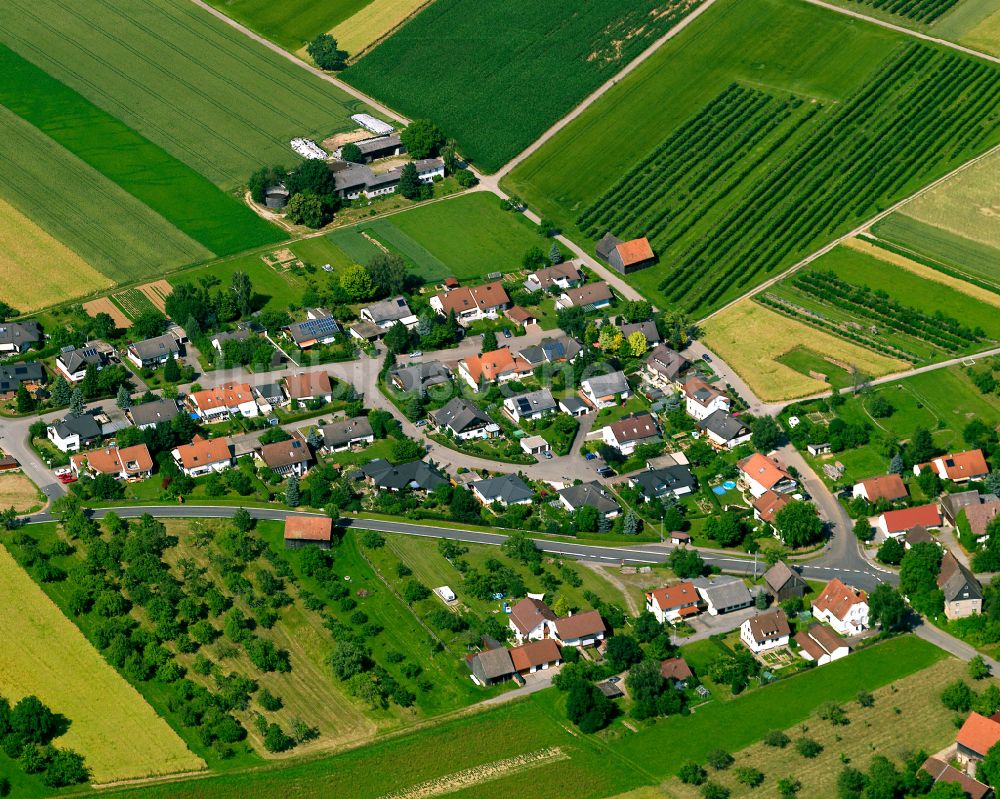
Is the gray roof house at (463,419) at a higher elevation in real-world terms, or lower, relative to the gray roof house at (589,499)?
higher

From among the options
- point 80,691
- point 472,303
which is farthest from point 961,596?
point 80,691

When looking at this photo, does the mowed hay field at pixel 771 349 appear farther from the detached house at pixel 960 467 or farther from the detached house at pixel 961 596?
the detached house at pixel 961 596

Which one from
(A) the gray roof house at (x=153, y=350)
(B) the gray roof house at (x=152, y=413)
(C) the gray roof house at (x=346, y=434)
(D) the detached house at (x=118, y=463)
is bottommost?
(D) the detached house at (x=118, y=463)

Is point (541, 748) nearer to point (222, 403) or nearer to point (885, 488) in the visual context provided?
point (885, 488)

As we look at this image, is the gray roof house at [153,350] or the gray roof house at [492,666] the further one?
the gray roof house at [153,350]

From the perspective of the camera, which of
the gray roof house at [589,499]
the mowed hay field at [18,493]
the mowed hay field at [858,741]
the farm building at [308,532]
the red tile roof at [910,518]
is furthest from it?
the mowed hay field at [18,493]

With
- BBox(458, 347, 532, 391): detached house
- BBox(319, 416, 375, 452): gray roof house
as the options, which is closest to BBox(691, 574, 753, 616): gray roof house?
BBox(319, 416, 375, 452): gray roof house

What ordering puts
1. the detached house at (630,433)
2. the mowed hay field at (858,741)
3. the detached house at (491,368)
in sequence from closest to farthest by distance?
the mowed hay field at (858,741)
the detached house at (630,433)
the detached house at (491,368)

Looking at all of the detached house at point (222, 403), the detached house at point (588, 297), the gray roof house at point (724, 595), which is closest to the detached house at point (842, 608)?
the gray roof house at point (724, 595)
